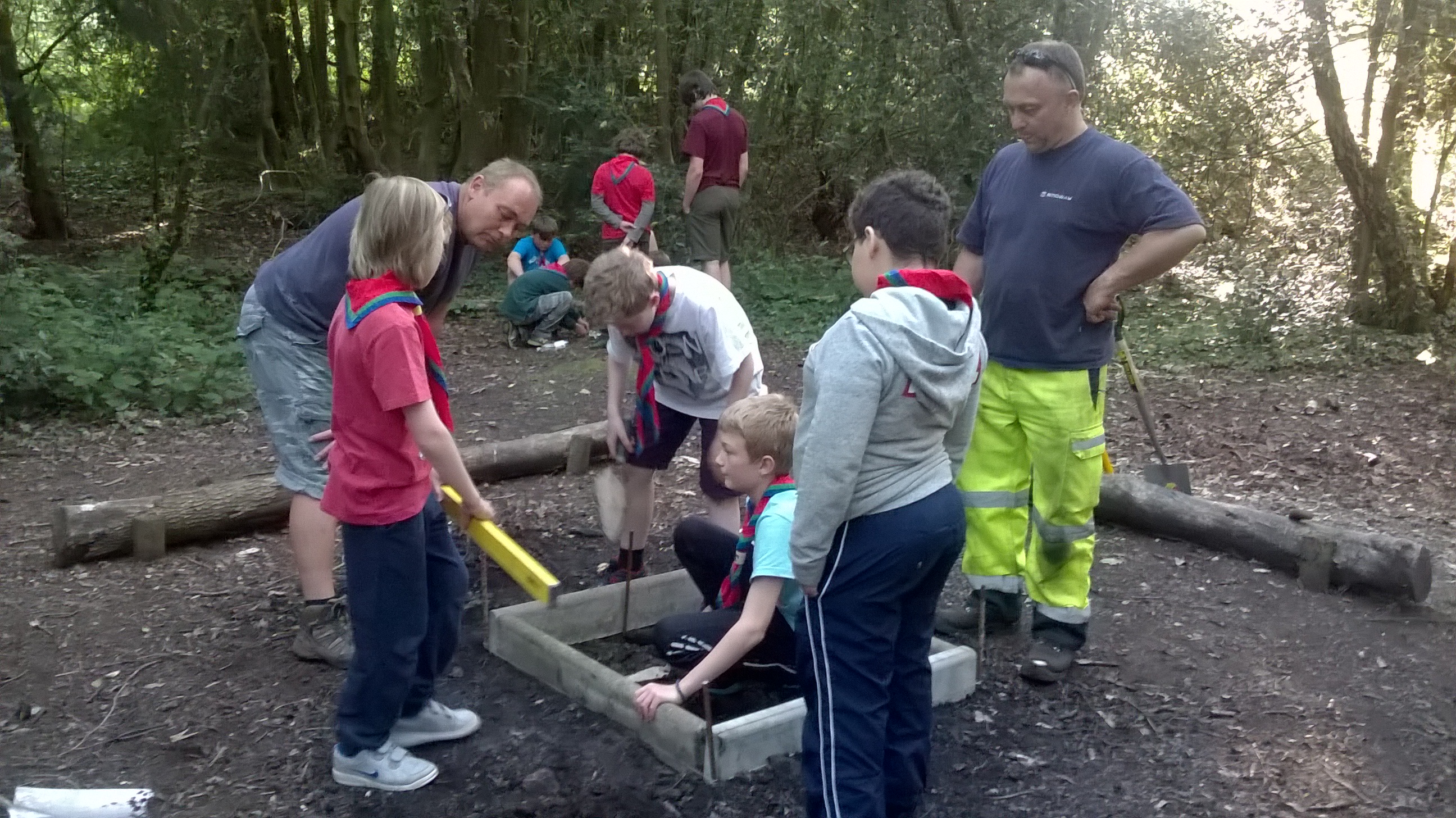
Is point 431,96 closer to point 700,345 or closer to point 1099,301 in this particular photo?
point 700,345

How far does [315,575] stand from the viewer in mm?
3984

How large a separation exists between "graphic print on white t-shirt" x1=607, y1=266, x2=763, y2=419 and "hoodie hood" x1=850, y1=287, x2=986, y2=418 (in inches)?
52.6

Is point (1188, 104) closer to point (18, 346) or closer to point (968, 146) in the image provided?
point (968, 146)

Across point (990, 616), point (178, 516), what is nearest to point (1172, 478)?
point (990, 616)

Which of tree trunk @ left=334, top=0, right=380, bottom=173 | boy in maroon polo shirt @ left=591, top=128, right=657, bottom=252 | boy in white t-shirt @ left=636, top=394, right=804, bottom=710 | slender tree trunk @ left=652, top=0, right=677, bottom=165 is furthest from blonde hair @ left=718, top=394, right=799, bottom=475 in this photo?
tree trunk @ left=334, top=0, right=380, bottom=173

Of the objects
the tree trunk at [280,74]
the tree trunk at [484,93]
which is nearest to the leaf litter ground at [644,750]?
the tree trunk at [484,93]

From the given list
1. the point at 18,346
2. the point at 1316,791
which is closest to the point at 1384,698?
the point at 1316,791

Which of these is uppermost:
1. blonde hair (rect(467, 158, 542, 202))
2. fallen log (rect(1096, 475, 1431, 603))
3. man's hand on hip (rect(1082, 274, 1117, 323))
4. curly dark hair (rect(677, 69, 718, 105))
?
curly dark hair (rect(677, 69, 718, 105))

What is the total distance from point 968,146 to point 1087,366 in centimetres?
750

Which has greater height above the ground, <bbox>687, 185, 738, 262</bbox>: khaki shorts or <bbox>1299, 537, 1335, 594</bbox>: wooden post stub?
<bbox>687, 185, 738, 262</bbox>: khaki shorts

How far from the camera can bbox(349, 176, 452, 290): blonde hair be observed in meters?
2.90

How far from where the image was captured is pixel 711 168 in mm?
9797

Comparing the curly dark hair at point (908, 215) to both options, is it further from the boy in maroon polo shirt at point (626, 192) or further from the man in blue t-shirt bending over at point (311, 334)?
the boy in maroon polo shirt at point (626, 192)

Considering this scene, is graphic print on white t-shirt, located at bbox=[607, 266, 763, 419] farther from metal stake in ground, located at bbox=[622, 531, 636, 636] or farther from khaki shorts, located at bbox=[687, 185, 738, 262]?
khaki shorts, located at bbox=[687, 185, 738, 262]
